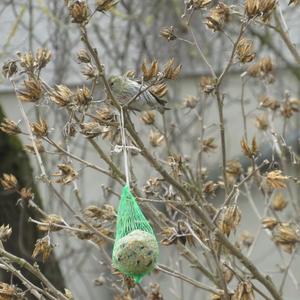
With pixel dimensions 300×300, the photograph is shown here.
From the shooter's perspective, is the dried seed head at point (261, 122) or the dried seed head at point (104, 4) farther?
the dried seed head at point (261, 122)

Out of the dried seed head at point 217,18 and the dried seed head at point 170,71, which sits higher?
the dried seed head at point 217,18

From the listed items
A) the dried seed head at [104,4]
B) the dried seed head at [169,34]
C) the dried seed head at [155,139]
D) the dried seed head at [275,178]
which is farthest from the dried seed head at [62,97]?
the dried seed head at [155,139]

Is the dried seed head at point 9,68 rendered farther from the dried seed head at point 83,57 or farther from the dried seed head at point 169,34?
the dried seed head at point 169,34

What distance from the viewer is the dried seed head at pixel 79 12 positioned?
2.25m

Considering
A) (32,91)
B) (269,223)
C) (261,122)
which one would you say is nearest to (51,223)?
(32,91)

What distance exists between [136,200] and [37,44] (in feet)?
13.0

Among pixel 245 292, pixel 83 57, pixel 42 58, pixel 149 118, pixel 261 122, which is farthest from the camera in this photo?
pixel 261 122

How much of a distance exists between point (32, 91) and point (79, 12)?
1.11 feet

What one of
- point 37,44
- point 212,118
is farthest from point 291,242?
point 212,118

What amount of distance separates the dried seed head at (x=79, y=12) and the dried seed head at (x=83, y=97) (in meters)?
0.22

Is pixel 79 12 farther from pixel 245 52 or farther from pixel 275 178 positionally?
pixel 275 178

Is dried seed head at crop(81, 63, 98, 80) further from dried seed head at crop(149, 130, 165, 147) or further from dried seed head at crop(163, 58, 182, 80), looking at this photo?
dried seed head at crop(149, 130, 165, 147)

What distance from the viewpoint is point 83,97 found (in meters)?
2.38

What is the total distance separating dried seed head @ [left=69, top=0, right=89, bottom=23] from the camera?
2248 mm
